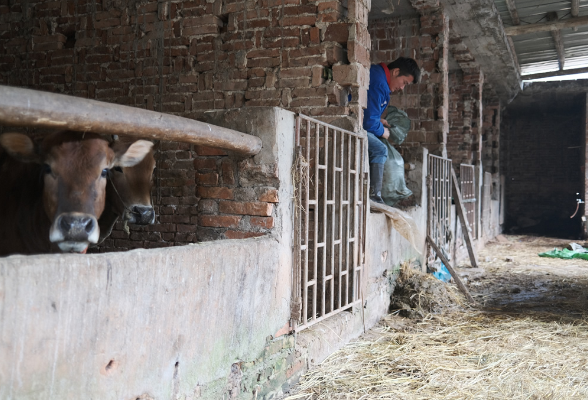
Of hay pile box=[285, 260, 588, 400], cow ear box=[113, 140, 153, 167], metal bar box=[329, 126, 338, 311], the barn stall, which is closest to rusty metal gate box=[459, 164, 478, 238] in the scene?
hay pile box=[285, 260, 588, 400]

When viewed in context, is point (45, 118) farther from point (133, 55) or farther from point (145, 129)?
point (133, 55)

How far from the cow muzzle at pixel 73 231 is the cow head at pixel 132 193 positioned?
2.68ft

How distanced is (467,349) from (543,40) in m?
8.52

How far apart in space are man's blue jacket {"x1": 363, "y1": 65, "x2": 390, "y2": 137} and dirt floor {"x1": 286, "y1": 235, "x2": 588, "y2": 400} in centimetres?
159

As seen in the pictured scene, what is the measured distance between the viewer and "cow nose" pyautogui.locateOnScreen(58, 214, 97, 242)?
2.19 meters

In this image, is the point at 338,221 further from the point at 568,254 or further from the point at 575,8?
the point at 568,254

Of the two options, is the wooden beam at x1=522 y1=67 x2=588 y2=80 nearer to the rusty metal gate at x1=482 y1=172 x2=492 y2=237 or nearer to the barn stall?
the rusty metal gate at x1=482 y1=172 x2=492 y2=237

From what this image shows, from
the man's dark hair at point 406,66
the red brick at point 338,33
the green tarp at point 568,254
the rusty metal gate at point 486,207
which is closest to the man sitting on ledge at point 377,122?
the man's dark hair at point 406,66

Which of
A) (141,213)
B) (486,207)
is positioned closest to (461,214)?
(486,207)

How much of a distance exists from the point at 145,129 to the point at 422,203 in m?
4.89

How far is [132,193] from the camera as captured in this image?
316 cm

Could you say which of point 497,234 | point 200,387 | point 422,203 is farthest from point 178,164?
point 497,234

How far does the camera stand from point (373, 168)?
550 centimetres

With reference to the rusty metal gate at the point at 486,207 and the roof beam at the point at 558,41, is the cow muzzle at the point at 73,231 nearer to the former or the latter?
the roof beam at the point at 558,41
